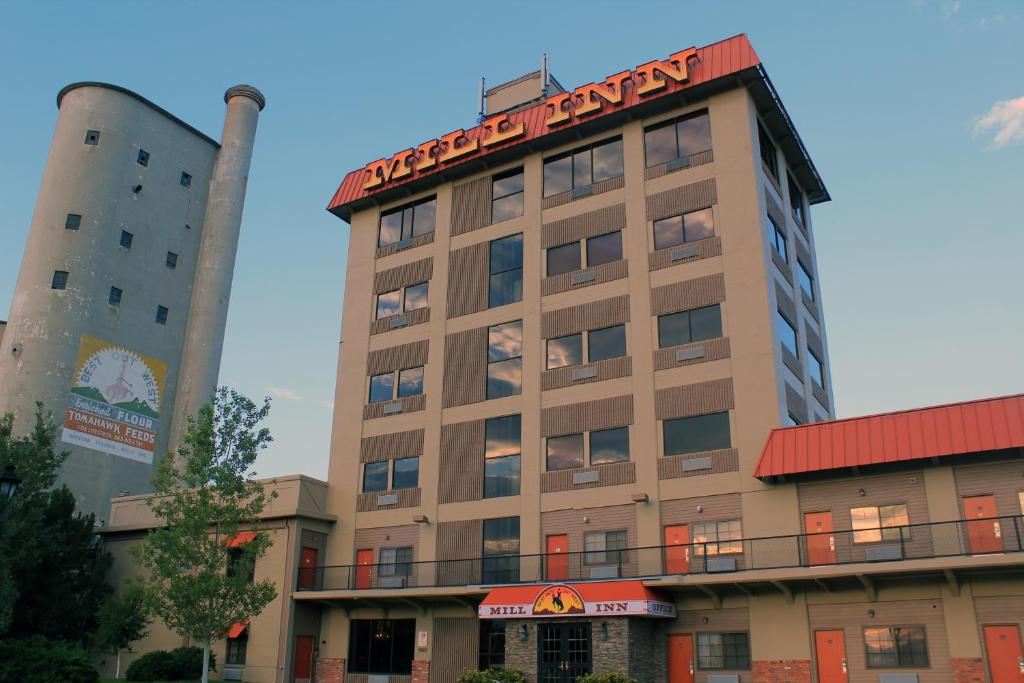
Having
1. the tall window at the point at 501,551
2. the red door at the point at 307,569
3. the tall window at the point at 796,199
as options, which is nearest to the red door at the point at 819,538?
the tall window at the point at 501,551

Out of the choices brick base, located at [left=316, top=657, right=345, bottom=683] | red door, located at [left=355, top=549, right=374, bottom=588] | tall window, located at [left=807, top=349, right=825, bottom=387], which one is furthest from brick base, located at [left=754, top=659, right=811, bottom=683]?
brick base, located at [left=316, top=657, right=345, bottom=683]

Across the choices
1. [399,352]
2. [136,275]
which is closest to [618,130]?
[399,352]

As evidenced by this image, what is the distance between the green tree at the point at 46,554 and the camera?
34.8 metres

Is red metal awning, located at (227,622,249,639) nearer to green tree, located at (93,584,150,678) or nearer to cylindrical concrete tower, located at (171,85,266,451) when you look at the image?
green tree, located at (93,584,150,678)

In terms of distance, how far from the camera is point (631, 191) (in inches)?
1471

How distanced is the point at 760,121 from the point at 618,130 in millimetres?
6222

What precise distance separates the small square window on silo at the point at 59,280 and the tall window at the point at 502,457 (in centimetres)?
3151

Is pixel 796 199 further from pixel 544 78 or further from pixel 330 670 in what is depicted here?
pixel 330 670

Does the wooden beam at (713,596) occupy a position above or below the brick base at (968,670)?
above

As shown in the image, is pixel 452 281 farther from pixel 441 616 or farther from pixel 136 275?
pixel 136 275

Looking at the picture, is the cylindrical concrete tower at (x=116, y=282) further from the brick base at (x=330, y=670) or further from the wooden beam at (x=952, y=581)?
the wooden beam at (x=952, y=581)

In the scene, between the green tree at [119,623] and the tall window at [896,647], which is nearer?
the tall window at [896,647]

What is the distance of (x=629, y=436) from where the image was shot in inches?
1339

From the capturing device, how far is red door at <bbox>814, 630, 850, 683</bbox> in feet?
90.1
